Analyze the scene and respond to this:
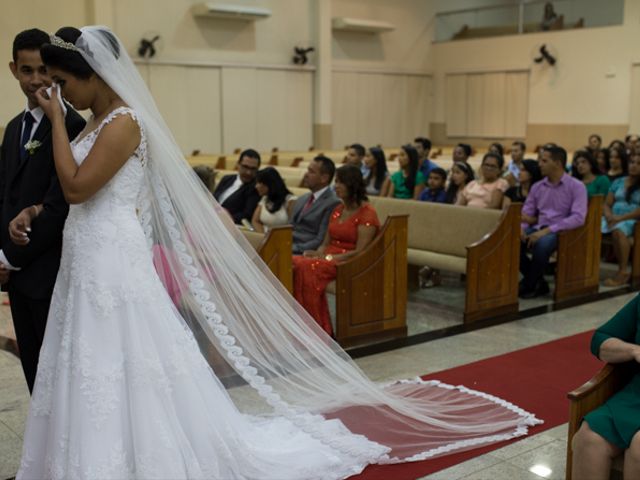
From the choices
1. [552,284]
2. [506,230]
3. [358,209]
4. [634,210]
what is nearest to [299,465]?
[358,209]

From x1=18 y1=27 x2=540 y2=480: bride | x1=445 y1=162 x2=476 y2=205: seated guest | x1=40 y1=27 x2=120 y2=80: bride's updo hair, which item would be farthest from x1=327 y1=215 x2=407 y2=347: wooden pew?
x1=40 y1=27 x2=120 y2=80: bride's updo hair

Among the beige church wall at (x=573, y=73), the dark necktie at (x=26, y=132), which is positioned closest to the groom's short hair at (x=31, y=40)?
the dark necktie at (x=26, y=132)

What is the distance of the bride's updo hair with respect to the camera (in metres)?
2.40

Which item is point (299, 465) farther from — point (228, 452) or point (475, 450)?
point (475, 450)

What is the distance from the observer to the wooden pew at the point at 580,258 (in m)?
6.20

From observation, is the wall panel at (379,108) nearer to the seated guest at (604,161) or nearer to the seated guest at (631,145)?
the seated guest at (631,145)

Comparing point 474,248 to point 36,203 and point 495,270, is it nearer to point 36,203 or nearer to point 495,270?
point 495,270

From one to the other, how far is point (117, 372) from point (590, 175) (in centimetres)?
618

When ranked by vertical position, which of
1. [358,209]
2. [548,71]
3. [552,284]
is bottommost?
[552,284]

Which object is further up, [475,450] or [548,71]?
[548,71]

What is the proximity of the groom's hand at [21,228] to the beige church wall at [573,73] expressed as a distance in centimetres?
1517

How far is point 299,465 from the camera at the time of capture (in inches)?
112

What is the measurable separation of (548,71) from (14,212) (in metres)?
16.0

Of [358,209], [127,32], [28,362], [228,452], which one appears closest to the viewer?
[228,452]
